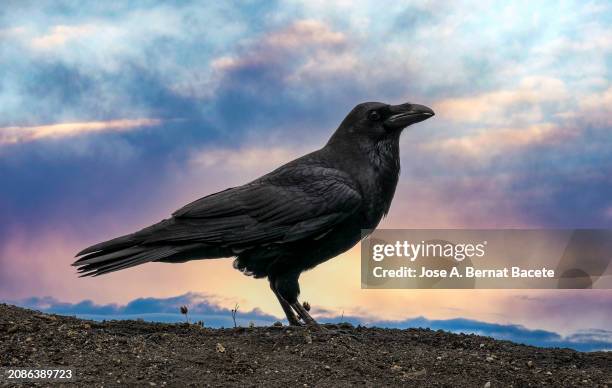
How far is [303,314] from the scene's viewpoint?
7.41 metres

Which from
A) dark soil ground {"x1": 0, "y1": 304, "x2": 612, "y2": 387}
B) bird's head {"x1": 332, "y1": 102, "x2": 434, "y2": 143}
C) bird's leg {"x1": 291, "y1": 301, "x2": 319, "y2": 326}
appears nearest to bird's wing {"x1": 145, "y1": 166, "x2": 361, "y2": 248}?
bird's head {"x1": 332, "y1": 102, "x2": 434, "y2": 143}

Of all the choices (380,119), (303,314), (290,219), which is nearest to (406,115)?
(380,119)

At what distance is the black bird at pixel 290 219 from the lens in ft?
23.2

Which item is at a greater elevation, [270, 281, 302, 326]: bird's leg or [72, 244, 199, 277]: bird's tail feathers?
[72, 244, 199, 277]: bird's tail feathers

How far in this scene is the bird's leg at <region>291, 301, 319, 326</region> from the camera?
7.38 metres

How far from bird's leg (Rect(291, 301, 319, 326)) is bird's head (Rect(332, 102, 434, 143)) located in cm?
162

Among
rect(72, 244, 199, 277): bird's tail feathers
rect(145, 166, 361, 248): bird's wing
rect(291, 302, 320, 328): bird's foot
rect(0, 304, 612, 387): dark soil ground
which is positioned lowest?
rect(0, 304, 612, 387): dark soil ground

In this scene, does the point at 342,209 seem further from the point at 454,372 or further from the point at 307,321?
the point at 454,372

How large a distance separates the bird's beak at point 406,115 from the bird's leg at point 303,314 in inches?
73.8

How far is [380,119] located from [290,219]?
1.34 meters

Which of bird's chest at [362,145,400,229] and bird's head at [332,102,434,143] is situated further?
bird's head at [332,102,434,143]

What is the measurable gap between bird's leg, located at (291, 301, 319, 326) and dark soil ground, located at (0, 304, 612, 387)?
0.67 feet

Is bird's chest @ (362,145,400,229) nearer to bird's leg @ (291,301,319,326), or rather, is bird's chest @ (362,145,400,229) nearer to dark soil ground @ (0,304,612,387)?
bird's leg @ (291,301,319,326)

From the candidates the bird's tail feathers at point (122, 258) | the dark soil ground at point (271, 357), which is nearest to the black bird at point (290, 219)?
the bird's tail feathers at point (122, 258)
